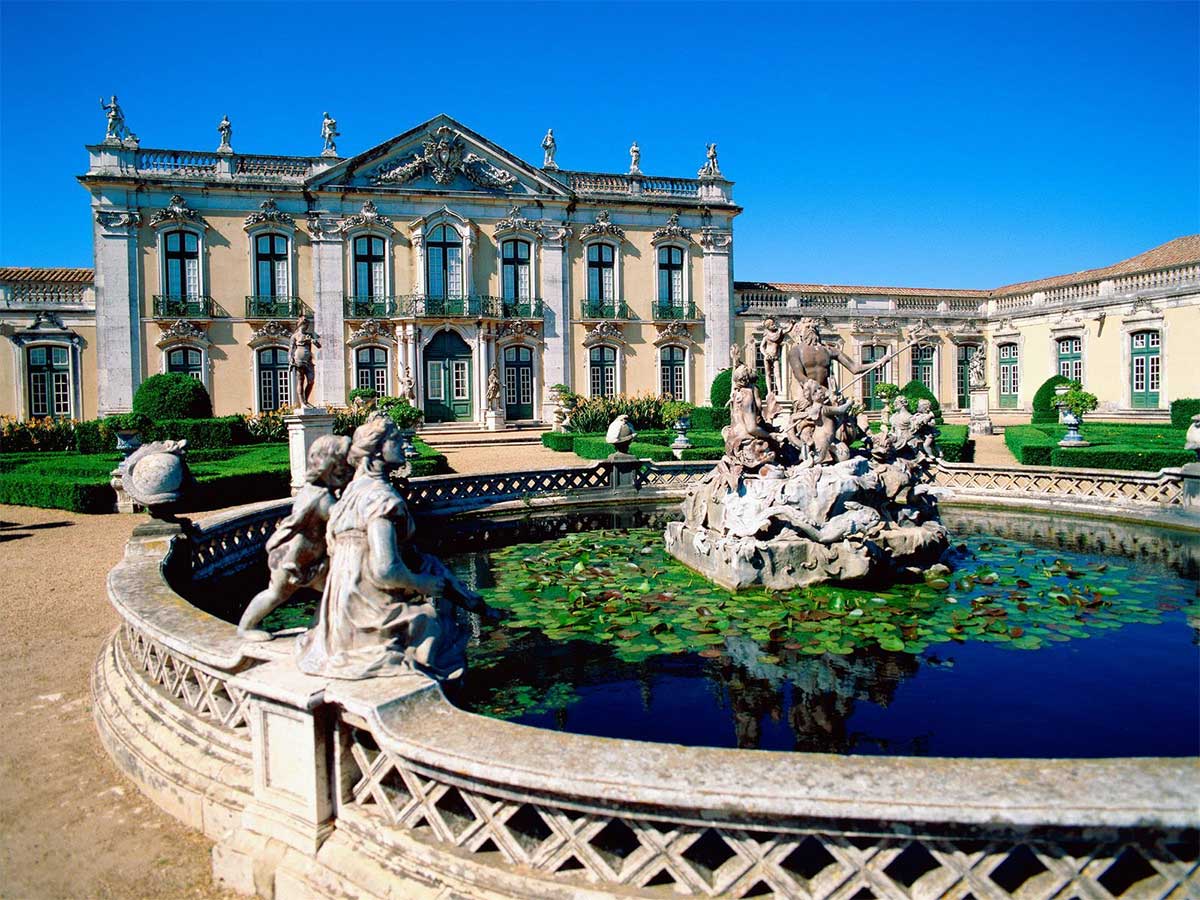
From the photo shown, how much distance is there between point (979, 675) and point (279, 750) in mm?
4107

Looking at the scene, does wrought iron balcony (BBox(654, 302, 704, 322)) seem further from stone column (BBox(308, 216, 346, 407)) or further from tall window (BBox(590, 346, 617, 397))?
stone column (BBox(308, 216, 346, 407))

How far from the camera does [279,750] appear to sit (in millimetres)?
3307

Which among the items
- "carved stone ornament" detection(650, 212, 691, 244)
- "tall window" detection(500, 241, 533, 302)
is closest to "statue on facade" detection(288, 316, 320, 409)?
"tall window" detection(500, 241, 533, 302)

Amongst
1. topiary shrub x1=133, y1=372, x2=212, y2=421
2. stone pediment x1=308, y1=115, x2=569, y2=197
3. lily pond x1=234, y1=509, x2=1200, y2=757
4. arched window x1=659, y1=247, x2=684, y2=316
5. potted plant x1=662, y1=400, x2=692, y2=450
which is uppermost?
stone pediment x1=308, y1=115, x2=569, y2=197

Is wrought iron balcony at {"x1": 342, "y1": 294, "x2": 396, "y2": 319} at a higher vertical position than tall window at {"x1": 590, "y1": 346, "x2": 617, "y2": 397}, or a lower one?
higher

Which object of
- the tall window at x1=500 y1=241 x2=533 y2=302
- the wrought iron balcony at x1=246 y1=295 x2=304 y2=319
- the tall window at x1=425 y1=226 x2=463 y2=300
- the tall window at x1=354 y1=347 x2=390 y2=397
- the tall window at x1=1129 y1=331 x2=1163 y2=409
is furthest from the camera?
the tall window at x1=500 y1=241 x2=533 y2=302

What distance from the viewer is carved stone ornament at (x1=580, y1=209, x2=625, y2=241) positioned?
30203mm

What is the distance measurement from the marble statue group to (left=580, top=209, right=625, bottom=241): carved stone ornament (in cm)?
2160

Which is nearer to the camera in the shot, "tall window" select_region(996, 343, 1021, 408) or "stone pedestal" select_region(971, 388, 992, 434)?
"stone pedestal" select_region(971, 388, 992, 434)

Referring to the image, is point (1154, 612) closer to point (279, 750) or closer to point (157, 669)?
point (279, 750)

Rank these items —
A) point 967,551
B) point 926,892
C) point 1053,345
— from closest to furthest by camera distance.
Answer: point 926,892
point 967,551
point 1053,345

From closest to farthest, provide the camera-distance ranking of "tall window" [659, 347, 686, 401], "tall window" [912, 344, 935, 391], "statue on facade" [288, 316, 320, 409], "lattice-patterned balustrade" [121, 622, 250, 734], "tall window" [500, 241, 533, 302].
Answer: "lattice-patterned balustrade" [121, 622, 250, 734], "statue on facade" [288, 316, 320, 409], "tall window" [500, 241, 533, 302], "tall window" [659, 347, 686, 401], "tall window" [912, 344, 935, 391]

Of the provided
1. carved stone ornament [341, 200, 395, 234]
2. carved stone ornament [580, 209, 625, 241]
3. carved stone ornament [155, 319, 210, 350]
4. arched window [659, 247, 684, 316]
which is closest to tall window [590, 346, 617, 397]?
arched window [659, 247, 684, 316]

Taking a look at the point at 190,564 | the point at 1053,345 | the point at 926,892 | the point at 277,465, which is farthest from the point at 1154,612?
the point at 1053,345
